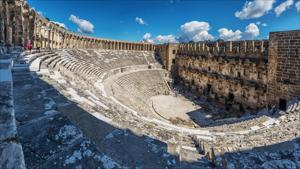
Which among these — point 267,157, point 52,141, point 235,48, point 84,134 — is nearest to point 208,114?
point 235,48

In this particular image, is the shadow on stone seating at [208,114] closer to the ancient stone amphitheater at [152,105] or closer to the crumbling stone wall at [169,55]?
the ancient stone amphitheater at [152,105]

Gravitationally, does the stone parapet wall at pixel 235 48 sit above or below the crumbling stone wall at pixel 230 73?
above

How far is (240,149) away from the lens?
20.5 feet

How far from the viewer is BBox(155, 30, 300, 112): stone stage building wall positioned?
12.2 m

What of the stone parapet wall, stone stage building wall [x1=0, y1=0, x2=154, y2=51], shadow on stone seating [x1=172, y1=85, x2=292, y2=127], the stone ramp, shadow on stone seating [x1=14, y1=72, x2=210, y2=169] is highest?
stone stage building wall [x1=0, y1=0, x2=154, y2=51]

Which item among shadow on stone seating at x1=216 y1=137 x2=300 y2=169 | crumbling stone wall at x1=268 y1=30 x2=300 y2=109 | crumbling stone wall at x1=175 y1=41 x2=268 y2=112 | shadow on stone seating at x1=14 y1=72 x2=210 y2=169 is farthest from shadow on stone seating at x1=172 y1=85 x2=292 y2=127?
shadow on stone seating at x1=14 y1=72 x2=210 y2=169

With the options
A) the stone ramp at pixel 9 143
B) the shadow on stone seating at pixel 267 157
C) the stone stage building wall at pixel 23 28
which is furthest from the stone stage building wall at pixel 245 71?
the stone stage building wall at pixel 23 28

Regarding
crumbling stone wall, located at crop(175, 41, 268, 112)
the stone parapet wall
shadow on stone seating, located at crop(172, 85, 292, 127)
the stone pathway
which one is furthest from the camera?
shadow on stone seating, located at crop(172, 85, 292, 127)

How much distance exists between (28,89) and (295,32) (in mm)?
15193

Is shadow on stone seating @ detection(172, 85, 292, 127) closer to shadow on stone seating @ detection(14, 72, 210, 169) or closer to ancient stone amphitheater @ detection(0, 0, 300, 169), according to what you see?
ancient stone amphitheater @ detection(0, 0, 300, 169)

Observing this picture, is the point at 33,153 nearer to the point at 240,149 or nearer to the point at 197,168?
the point at 197,168

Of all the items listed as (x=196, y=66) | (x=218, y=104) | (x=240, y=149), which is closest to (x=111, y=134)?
(x=240, y=149)

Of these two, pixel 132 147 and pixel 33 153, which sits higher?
pixel 33 153

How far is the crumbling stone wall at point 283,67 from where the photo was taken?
11.6 metres
